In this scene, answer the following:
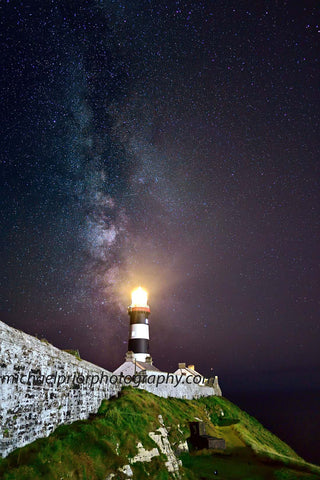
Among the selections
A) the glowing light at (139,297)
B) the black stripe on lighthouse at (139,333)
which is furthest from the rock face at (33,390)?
the glowing light at (139,297)

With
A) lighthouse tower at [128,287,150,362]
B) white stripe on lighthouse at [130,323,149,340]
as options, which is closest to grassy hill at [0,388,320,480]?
lighthouse tower at [128,287,150,362]

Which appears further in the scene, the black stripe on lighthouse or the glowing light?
the glowing light

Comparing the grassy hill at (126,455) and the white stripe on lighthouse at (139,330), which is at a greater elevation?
the white stripe on lighthouse at (139,330)

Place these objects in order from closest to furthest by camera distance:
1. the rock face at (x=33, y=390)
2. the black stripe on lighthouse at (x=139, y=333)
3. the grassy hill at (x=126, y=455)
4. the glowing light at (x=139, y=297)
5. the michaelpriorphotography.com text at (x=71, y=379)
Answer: the rock face at (x=33, y=390) < the grassy hill at (x=126, y=455) < the michaelpriorphotography.com text at (x=71, y=379) < the black stripe on lighthouse at (x=139, y=333) < the glowing light at (x=139, y=297)

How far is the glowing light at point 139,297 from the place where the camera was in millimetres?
52188

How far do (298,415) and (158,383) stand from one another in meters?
176

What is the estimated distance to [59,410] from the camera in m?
13.5

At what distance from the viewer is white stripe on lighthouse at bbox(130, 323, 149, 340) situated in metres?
48.2

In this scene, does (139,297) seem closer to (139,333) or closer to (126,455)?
(139,333)

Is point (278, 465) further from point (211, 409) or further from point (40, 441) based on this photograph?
point (211, 409)

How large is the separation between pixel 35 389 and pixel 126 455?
6.76 m

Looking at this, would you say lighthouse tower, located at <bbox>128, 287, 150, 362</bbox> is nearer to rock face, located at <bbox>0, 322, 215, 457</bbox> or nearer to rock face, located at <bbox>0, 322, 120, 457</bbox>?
rock face, located at <bbox>0, 322, 215, 457</bbox>

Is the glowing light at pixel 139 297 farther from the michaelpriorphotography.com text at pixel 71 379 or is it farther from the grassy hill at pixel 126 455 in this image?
the grassy hill at pixel 126 455

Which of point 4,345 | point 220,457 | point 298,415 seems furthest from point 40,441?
point 298,415
